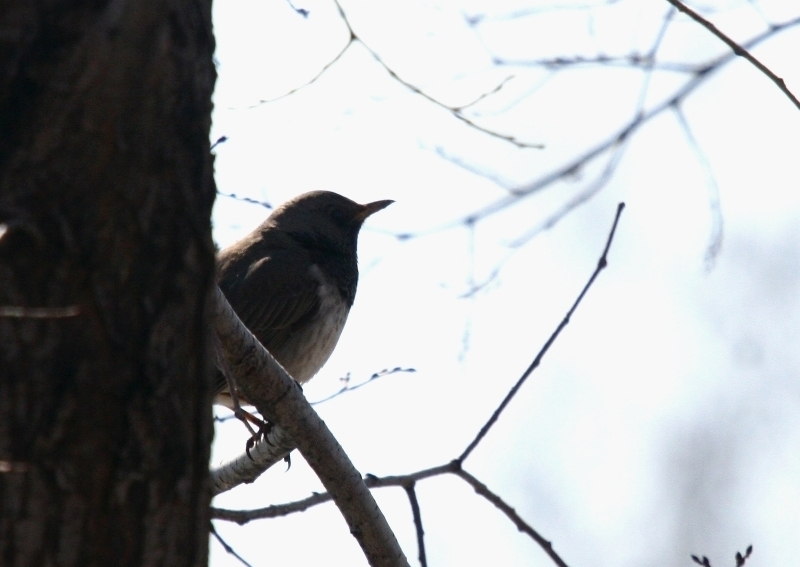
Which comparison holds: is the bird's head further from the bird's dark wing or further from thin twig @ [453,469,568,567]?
thin twig @ [453,469,568,567]

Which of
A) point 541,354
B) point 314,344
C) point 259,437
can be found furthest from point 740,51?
point 314,344

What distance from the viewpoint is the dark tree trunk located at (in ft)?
5.83

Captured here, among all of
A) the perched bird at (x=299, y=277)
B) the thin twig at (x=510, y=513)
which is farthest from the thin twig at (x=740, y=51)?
the perched bird at (x=299, y=277)

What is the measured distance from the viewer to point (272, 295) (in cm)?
634

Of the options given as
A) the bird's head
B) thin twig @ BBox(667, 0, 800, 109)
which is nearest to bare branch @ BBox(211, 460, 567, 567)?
thin twig @ BBox(667, 0, 800, 109)

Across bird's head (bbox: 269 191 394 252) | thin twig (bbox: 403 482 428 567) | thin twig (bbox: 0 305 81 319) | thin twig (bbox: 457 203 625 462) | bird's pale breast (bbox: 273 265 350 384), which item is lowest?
thin twig (bbox: 0 305 81 319)

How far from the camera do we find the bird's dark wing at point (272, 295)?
20.6 ft

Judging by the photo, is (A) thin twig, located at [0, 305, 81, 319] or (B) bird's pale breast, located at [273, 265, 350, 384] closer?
(A) thin twig, located at [0, 305, 81, 319]

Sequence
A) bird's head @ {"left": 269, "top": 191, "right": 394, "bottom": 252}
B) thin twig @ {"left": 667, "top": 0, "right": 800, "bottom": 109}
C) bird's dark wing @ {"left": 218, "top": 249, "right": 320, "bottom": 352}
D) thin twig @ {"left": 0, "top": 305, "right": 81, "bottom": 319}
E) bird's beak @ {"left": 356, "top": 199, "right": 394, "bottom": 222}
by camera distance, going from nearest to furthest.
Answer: thin twig @ {"left": 0, "top": 305, "right": 81, "bottom": 319}, thin twig @ {"left": 667, "top": 0, "right": 800, "bottom": 109}, bird's dark wing @ {"left": 218, "top": 249, "right": 320, "bottom": 352}, bird's head @ {"left": 269, "top": 191, "right": 394, "bottom": 252}, bird's beak @ {"left": 356, "top": 199, "right": 394, "bottom": 222}

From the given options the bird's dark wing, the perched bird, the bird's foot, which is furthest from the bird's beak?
the bird's foot

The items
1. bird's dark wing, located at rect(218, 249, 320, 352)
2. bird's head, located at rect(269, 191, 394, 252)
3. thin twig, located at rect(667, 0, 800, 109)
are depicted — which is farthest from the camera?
bird's head, located at rect(269, 191, 394, 252)

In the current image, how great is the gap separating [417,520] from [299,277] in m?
3.05

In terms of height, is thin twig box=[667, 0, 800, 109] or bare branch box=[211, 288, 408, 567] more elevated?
thin twig box=[667, 0, 800, 109]

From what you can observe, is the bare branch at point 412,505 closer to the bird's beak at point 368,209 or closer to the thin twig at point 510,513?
the thin twig at point 510,513
